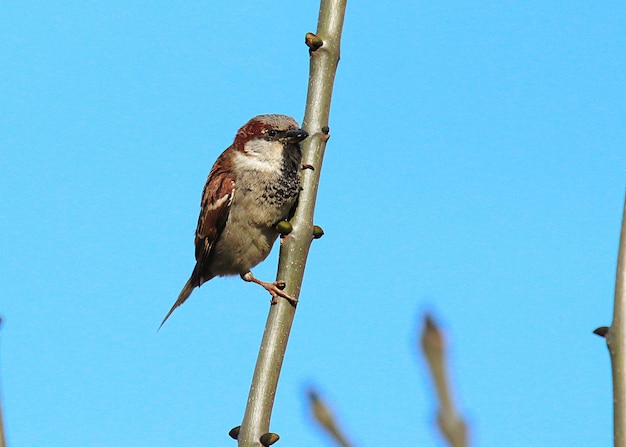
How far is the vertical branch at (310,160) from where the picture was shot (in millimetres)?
2555

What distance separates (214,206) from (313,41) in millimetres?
2433

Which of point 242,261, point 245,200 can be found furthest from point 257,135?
point 242,261

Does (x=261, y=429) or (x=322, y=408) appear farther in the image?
(x=261, y=429)

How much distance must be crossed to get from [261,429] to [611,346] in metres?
1.16

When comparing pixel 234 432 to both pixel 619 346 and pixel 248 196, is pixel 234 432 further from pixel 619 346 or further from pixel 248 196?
pixel 248 196

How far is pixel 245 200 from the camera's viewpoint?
4.98m

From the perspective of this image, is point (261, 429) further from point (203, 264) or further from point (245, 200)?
point (203, 264)

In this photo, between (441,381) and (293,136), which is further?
(293,136)

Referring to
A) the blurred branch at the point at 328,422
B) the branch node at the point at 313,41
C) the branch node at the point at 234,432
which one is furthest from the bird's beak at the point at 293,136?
the blurred branch at the point at 328,422

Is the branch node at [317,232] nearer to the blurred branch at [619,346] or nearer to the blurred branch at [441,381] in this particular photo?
the blurred branch at [619,346]

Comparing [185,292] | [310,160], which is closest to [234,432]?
[310,160]

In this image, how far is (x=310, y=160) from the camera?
309 centimetres

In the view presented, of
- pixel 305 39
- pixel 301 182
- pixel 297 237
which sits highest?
pixel 305 39

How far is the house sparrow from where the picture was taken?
15.6 feet
